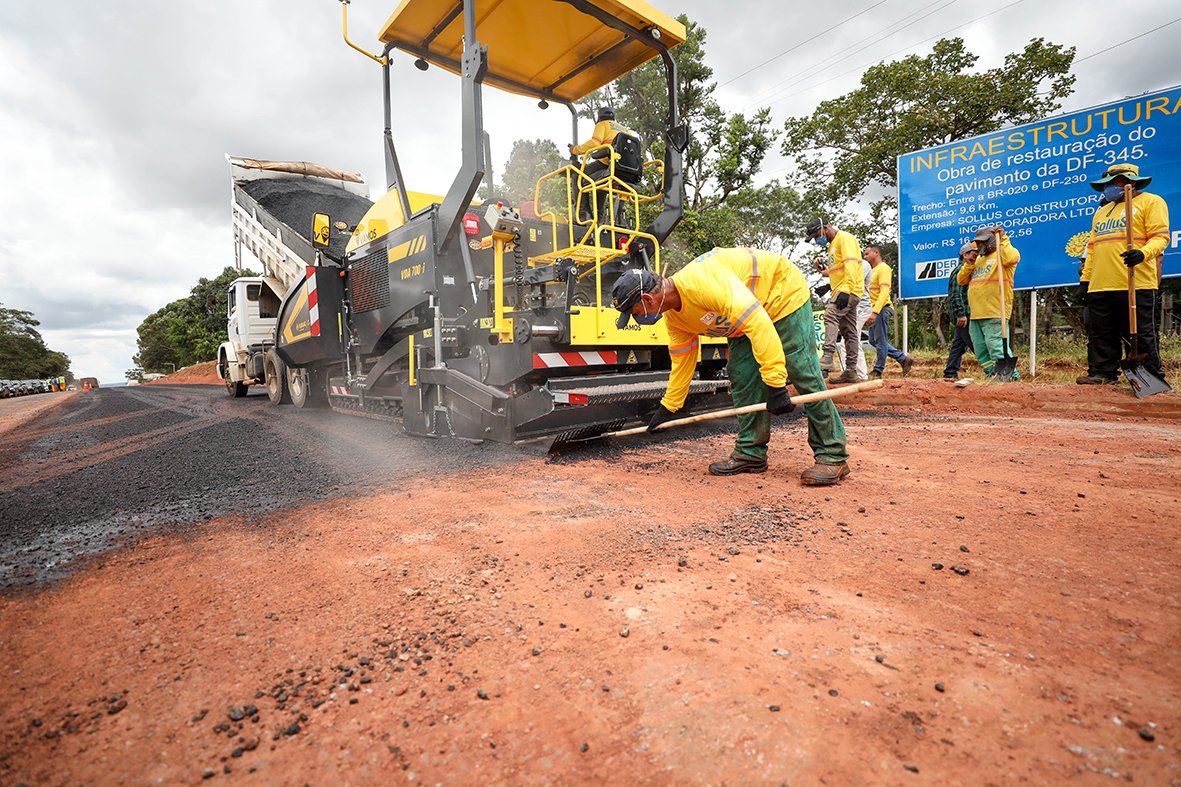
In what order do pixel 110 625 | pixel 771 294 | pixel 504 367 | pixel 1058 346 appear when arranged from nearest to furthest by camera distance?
pixel 110 625 < pixel 771 294 < pixel 504 367 < pixel 1058 346

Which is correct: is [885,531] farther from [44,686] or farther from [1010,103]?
[1010,103]

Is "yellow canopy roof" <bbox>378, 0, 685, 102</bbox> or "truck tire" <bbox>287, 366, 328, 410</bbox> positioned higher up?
"yellow canopy roof" <bbox>378, 0, 685, 102</bbox>

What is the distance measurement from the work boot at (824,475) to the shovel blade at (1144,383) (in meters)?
4.39

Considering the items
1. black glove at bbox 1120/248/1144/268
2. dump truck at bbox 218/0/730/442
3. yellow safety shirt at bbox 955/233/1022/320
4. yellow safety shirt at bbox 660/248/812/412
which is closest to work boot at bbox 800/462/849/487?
yellow safety shirt at bbox 660/248/812/412

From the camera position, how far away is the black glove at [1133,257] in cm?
534

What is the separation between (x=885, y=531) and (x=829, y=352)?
6.12 metres

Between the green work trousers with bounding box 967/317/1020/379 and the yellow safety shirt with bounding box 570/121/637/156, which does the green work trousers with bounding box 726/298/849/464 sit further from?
the green work trousers with bounding box 967/317/1020/379

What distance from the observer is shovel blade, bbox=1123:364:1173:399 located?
5.36m

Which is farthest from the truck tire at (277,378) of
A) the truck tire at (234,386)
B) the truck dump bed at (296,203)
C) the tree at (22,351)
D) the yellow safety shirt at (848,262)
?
the tree at (22,351)

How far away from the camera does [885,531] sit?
2.38 metres

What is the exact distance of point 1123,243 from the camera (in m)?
5.62

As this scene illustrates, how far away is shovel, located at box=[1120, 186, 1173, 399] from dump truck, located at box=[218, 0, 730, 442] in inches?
158

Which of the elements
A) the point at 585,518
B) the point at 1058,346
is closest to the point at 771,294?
the point at 585,518

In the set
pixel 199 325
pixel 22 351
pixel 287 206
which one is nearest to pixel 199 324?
pixel 199 325
